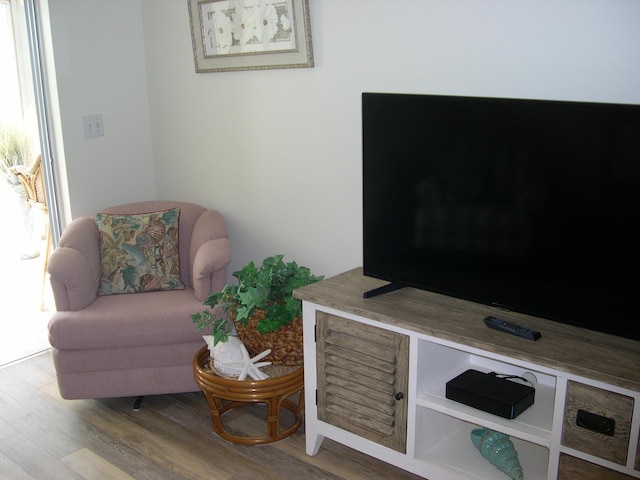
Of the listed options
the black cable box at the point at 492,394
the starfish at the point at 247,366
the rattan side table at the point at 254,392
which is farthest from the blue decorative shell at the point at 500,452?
the starfish at the point at 247,366

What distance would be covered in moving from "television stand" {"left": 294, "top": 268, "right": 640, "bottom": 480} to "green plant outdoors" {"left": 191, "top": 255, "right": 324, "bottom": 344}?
0.19 meters

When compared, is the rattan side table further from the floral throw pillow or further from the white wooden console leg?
the floral throw pillow

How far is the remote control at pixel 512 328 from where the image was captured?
2113 mm

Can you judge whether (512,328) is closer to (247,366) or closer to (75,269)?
(247,366)

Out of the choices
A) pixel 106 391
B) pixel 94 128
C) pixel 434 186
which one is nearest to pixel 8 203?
pixel 94 128

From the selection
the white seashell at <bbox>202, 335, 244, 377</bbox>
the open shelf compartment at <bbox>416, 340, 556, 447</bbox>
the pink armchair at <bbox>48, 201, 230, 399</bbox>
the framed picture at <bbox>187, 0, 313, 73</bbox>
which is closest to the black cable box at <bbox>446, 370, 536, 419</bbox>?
the open shelf compartment at <bbox>416, 340, 556, 447</bbox>

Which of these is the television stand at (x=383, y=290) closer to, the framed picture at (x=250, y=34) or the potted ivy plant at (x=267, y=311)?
the potted ivy plant at (x=267, y=311)

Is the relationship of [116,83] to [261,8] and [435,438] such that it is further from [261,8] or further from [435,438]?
[435,438]

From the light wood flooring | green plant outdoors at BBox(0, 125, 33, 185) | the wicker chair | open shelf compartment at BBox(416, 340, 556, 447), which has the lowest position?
Result: the light wood flooring

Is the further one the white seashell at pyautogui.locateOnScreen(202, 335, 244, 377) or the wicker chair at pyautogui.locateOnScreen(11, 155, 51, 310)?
the wicker chair at pyautogui.locateOnScreen(11, 155, 51, 310)

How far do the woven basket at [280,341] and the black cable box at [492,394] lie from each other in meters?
0.68

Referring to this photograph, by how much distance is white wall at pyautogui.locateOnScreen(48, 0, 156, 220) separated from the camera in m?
3.53

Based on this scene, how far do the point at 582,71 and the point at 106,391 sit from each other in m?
2.27

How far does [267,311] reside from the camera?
111 inches
